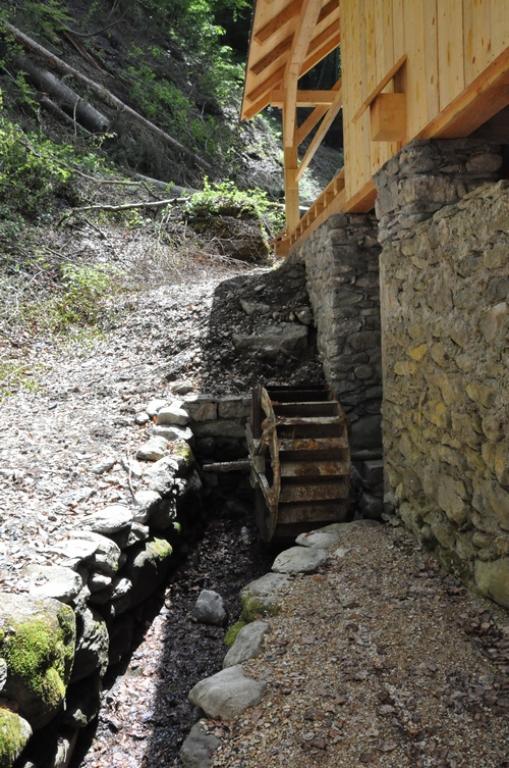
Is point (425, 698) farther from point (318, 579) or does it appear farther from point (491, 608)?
point (318, 579)

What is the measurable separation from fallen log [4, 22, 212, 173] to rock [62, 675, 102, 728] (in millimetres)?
12948

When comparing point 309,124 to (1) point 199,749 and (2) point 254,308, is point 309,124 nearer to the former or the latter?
(2) point 254,308

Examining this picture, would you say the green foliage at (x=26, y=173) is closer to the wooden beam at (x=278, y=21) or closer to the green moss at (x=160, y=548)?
the wooden beam at (x=278, y=21)

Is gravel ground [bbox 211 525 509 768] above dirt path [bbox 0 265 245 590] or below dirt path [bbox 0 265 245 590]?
below

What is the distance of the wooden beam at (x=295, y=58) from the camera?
5.90 metres

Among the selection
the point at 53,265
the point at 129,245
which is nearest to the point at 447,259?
the point at 53,265

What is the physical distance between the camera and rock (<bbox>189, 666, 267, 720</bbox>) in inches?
98.1

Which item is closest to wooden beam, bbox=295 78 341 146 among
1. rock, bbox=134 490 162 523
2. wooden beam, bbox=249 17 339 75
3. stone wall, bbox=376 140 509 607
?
wooden beam, bbox=249 17 339 75

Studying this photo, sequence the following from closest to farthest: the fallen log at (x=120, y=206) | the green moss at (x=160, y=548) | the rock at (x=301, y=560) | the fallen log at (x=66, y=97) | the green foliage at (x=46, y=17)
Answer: the rock at (x=301, y=560), the green moss at (x=160, y=548), the fallen log at (x=120, y=206), the fallen log at (x=66, y=97), the green foliage at (x=46, y=17)

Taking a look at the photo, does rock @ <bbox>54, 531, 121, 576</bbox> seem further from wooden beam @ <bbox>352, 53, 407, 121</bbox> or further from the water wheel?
wooden beam @ <bbox>352, 53, 407, 121</bbox>

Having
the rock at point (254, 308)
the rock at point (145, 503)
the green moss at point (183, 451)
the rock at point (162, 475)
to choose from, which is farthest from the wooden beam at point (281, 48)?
the rock at point (145, 503)

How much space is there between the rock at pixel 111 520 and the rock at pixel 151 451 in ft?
3.23

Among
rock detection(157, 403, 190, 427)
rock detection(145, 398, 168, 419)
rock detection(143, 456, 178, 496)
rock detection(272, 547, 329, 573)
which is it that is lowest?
rock detection(272, 547, 329, 573)

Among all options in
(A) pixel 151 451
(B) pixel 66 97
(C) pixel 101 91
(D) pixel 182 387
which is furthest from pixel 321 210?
(C) pixel 101 91
